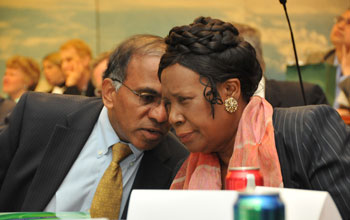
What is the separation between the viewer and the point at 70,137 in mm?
2691

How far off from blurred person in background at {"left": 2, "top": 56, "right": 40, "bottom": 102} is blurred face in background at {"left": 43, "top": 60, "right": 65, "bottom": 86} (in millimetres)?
158

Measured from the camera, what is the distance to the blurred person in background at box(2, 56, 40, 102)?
21.4ft

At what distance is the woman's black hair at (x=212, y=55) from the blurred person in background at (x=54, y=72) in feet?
14.0

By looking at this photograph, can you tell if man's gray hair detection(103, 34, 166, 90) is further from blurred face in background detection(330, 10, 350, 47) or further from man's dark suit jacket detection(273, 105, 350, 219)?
blurred face in background detection(330, 10, 350, 47)

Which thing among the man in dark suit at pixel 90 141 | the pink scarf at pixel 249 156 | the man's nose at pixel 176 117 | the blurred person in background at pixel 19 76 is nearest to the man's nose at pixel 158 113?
the man in dark suit at pixel 90 141

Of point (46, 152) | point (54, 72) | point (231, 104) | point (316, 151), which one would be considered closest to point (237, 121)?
point (231, 104)

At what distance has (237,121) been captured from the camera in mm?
2012

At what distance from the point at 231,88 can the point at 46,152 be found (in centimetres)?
109

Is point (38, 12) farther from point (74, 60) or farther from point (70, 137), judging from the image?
point (70, 137)

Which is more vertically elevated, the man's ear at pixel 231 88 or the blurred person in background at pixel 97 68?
the man's ear at pixel 231 88

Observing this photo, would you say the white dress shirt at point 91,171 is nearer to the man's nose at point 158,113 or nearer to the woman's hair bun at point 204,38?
the man's nose at point 158,113

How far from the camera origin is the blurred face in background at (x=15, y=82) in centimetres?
652

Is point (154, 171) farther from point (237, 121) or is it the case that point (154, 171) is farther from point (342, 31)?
point (342, 31)

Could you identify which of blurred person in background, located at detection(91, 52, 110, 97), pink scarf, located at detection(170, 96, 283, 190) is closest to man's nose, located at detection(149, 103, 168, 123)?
pink scarf, located at detection(170, 96, 283, 190)
